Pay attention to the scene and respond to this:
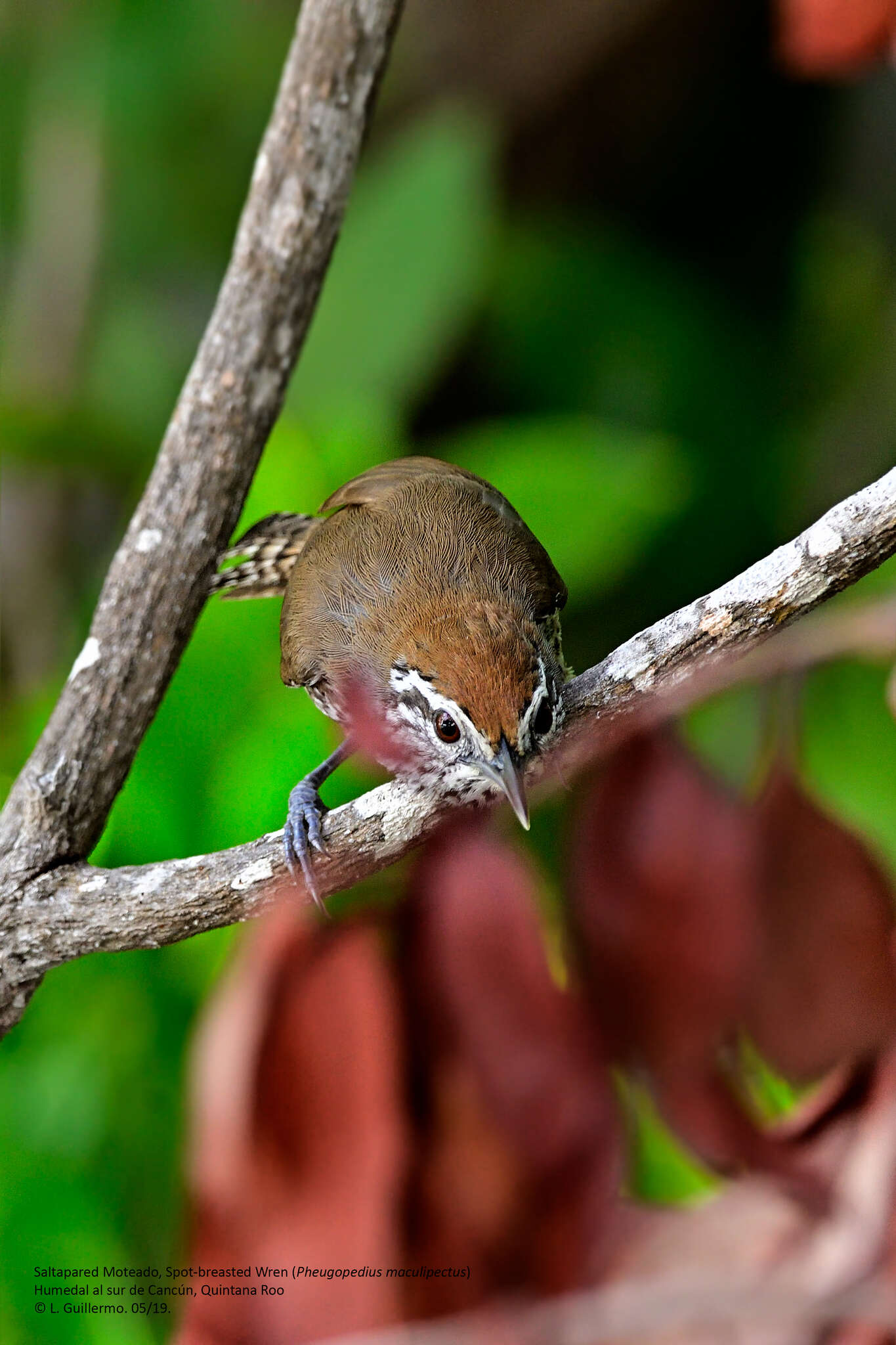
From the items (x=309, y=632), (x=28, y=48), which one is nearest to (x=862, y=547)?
(x=309, y=632)

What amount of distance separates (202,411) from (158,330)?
1.75m

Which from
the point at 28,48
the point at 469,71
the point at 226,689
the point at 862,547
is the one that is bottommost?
the point at 862,547

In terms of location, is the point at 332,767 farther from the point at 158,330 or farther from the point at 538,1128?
the point at 158,330

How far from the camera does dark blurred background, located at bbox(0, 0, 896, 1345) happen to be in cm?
212

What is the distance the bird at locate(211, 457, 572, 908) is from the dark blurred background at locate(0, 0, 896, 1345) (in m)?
0.51

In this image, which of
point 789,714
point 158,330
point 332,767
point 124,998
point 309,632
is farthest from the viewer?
point 158,330

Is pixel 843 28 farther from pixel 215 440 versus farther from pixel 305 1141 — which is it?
pixel 305 1141

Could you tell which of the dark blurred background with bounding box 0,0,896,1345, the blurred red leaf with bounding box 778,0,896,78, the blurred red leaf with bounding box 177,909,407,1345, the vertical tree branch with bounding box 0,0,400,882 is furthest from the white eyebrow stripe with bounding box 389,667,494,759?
the dark blurred background with bounding box 0,0,896,1345

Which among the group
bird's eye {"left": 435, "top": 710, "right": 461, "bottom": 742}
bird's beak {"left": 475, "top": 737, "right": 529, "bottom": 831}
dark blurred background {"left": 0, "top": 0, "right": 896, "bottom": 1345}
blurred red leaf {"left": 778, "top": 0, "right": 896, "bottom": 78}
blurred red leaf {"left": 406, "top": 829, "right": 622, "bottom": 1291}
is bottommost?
blurred red leaf {"left": 406, "top": 829, "right": 622, "bottom": 1291}

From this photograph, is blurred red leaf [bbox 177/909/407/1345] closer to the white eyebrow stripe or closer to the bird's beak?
the bird's beak

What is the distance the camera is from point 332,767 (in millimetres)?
911

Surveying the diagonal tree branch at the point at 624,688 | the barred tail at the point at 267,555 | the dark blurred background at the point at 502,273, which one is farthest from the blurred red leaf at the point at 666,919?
the dark blurred background at the point at 502,273

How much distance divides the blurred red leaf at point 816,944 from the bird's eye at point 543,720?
1.12 feet

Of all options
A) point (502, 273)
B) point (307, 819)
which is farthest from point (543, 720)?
point (502, 273)
